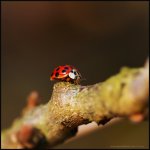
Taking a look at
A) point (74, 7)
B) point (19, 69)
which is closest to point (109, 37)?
point (74, 7)

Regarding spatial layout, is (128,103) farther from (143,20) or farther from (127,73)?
(143,20)

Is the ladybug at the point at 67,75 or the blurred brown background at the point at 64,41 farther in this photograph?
the blurred brown background at the point at 64,41

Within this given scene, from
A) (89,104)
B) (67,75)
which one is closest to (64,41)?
(67,75)

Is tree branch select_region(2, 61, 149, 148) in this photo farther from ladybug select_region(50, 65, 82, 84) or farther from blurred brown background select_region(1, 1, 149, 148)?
blurred brown background select_region(1, 1, 149, 148)

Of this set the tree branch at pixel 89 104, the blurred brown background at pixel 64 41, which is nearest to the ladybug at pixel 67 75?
the tree branch at pixel 89 104

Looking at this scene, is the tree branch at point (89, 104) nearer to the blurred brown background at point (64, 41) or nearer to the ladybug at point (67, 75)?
the ladybug at point (67, 75)

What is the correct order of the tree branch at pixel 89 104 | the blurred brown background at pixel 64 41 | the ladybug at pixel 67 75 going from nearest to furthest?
the tree branch at pixel 89 104
the ladybug at pixel 67 75
the blurred brown background at pixel 64 41

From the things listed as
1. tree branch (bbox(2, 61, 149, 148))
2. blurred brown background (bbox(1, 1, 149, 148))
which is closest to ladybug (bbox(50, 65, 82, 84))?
tree branch (bbox(2, 61, 149, 148))
